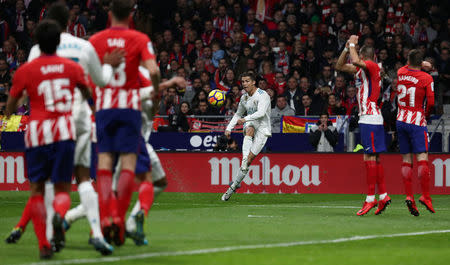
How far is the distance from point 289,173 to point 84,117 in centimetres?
1193

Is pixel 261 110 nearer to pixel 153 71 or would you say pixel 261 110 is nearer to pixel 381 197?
pixel 381 197

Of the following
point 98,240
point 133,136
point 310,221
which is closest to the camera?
point 98,240

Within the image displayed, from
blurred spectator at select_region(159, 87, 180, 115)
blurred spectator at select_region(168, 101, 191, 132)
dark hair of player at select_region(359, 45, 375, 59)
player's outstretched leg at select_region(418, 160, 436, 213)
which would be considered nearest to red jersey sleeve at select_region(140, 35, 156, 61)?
dark hair of player at select_region(359, 45, 375, 59)

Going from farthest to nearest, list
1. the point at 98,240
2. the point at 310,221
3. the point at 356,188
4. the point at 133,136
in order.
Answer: the point at 356,188, the point at 310,221, the point at 133,136, the point at 98,240

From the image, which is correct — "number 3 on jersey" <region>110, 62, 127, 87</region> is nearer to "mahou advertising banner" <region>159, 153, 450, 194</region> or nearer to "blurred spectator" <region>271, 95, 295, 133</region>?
"mahou advertising banner" <region>159, 153, 450, 194</region>

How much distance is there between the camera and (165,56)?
82.6 feet

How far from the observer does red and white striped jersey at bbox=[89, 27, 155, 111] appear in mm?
8297

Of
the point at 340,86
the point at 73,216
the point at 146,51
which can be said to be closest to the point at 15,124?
the point at 340,86

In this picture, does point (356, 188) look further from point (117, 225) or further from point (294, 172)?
point (117, 225)

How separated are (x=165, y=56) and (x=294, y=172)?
6802 mm

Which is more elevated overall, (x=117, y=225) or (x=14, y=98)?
(x=14, y=98)

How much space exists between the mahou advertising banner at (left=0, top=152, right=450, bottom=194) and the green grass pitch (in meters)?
3.99

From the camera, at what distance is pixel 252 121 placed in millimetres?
17281

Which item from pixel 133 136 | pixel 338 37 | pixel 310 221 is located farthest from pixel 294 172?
pixel 133 136
